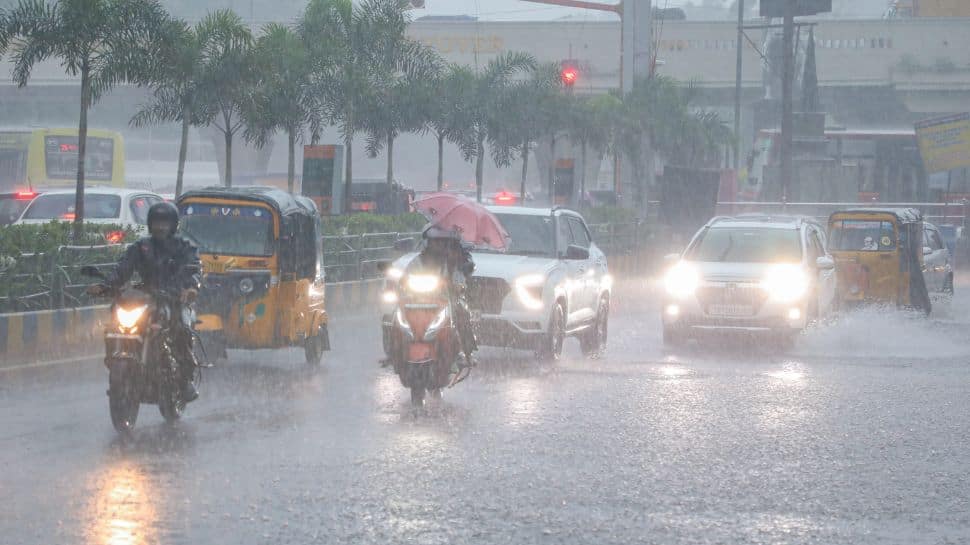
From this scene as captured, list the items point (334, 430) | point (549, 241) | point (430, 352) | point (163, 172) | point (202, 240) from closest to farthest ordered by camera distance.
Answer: point (334, 430) → point (430, 352) → point (202, 240) → point (549, 241) → point (163, 172)

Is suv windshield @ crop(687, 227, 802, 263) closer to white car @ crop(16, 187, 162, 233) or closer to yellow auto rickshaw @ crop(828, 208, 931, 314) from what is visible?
yellow auto rickshaw @ crop(828, 208, 931, 314)

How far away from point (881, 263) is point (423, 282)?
14.8 m

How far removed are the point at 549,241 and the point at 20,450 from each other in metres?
8.16

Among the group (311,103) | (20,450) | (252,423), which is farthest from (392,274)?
(311,103)

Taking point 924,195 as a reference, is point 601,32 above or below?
above

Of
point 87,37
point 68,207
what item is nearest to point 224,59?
point 68,207

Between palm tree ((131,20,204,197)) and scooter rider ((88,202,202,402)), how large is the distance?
35.1ft

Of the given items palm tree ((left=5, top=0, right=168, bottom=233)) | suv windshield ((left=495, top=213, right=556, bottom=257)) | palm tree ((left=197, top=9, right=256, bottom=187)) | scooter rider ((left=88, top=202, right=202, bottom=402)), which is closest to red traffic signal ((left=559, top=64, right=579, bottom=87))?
palm tree ((left=197, top=9, right=256, bottom=187))

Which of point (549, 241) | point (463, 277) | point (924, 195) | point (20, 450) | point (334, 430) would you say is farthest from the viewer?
point (924, 195)

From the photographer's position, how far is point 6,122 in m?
90.0

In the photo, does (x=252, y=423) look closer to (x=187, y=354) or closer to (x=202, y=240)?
(x=187, y=354)

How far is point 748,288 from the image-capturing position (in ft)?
57.4

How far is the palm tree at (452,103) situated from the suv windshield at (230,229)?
22.4m

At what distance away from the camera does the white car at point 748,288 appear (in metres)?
17.5
